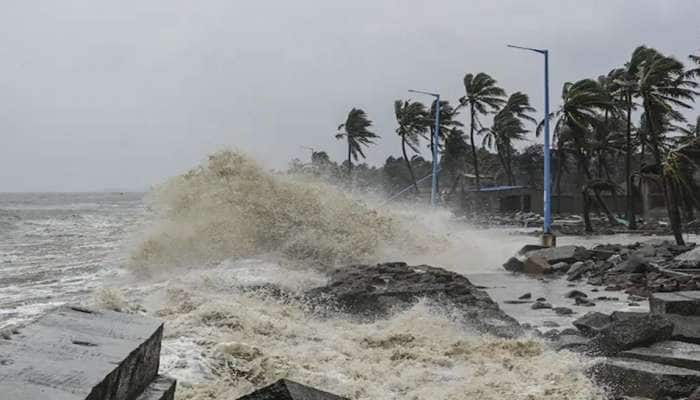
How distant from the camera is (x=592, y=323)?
268 inches

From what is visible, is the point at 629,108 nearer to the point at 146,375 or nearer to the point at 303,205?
the point at 303,205

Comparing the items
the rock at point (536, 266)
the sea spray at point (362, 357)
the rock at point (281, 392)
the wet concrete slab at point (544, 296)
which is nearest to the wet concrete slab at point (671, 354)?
the sea spray at point (362, 357)

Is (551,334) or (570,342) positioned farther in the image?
(551,334)

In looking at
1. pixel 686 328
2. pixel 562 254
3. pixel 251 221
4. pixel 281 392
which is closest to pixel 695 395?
pixel 686 328

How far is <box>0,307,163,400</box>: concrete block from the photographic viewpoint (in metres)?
2.87

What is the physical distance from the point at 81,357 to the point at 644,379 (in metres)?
3.91

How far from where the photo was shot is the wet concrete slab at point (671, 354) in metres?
5.14

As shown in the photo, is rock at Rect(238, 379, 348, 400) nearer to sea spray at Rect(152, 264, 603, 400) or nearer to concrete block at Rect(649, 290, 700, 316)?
sea spray at Rect(152, 264, 603, 400)

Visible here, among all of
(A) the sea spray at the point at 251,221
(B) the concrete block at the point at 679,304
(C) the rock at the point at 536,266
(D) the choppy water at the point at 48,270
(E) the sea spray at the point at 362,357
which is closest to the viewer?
(E) the sea spray at the point at 362,357

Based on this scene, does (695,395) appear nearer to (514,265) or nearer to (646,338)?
(646,338)

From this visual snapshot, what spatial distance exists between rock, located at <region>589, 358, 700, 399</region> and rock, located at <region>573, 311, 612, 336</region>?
1385mm

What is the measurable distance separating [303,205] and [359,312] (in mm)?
8744

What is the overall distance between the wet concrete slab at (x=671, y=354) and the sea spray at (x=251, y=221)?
906cm

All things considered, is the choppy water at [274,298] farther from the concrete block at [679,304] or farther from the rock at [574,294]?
the concrete block at [679,304]
